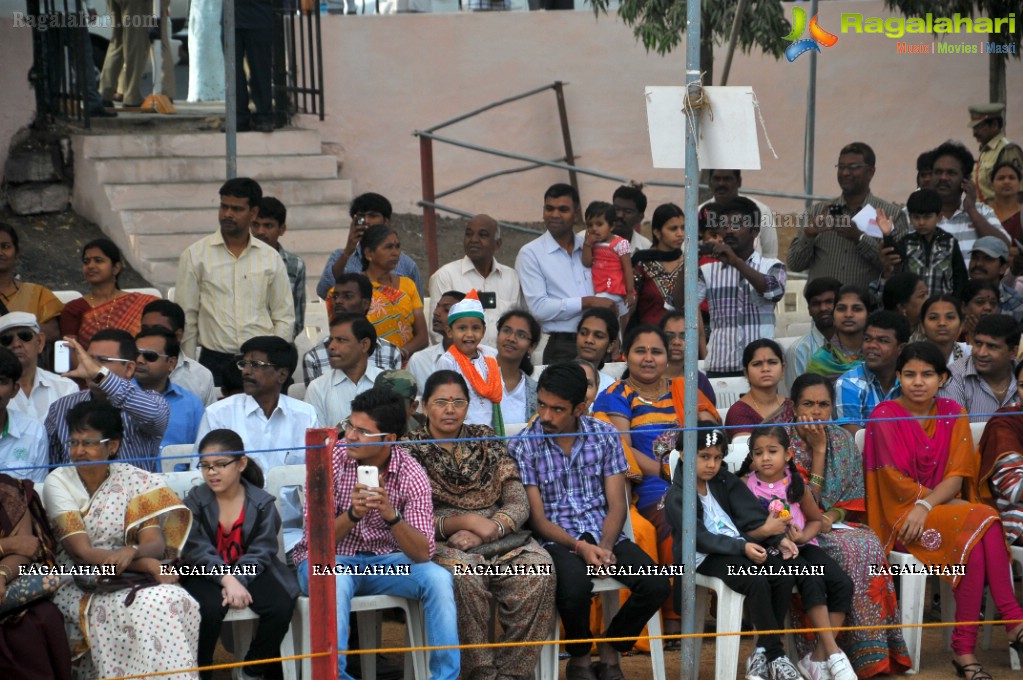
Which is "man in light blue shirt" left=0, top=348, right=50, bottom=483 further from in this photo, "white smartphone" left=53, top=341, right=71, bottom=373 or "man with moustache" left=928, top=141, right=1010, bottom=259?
"man with moustache" left=928, top=141, right=1010, bottom=259

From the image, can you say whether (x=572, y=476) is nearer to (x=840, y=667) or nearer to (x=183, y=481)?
(x=840, y=667)

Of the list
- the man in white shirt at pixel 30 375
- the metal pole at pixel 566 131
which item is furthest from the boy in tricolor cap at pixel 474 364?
the metal pole at pixel 566 131

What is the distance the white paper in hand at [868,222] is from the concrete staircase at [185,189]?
12.7ft

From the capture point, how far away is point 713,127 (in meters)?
5.79

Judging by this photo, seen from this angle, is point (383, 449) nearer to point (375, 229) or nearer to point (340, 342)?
point (340, 342)

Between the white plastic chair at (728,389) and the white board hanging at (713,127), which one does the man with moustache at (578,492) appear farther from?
the white plastic chair at (728,389)

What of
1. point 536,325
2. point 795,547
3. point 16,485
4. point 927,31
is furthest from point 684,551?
point 927,31

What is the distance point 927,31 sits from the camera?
12.8m

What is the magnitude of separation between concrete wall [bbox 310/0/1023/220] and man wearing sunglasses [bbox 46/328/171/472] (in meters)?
7.03

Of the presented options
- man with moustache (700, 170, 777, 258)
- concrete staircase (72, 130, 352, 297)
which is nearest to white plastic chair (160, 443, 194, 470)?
man with moustache (700, 170, 777, 258)

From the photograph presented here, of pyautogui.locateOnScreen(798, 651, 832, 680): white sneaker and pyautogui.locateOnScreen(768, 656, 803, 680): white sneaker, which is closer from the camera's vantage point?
pyautogui.locateOnScreen(768, 656, 803, 680): white sneaker

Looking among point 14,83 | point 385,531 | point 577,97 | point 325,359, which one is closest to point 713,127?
point 385,531

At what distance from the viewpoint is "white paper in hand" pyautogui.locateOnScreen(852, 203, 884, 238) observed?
8.77 metres

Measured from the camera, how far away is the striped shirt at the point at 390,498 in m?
5.99
